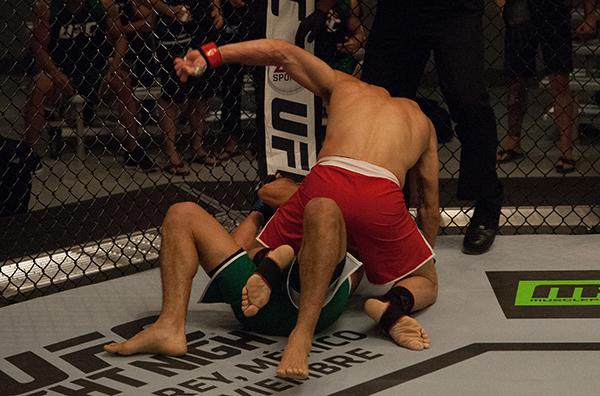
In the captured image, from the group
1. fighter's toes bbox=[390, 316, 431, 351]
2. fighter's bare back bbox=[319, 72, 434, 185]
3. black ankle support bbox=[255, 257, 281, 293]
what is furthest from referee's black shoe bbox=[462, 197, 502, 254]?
black ankle support bbox=[255, 257, 281, 293]

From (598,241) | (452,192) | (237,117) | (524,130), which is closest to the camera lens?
(598,241)

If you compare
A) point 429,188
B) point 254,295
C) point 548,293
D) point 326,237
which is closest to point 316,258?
point 326,237

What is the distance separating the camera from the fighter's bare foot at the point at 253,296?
2377 millimetres

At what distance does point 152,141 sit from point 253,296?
2.25m

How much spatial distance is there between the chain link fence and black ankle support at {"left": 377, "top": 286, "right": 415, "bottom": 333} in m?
1.00

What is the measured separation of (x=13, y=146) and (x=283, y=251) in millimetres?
1793

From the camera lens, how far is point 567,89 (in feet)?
14.4

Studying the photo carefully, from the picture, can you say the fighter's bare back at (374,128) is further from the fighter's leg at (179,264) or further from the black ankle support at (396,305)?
the fighter's leg at (179,264)

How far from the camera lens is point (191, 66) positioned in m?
2.54

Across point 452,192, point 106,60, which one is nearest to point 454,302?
point 452,192

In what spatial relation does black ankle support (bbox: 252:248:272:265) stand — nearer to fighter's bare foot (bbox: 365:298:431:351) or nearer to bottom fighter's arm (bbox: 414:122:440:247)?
fighter's bare foot (bbox: 365:298:431:351)

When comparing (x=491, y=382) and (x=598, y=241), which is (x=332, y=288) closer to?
(x=491, y=382)

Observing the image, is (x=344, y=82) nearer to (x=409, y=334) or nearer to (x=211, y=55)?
(x=211, y=55)

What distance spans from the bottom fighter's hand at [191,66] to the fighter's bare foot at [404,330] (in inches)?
29.4
